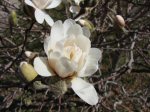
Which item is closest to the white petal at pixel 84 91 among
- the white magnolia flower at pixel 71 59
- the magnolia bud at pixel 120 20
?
the white magnolia flower at pixel 71 59

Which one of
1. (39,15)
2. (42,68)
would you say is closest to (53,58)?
(42,68)

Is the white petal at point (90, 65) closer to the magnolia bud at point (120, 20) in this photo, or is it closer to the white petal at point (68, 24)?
the white petal at point (68, 24)

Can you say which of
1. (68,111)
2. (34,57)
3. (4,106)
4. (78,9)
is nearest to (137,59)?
(68,111)

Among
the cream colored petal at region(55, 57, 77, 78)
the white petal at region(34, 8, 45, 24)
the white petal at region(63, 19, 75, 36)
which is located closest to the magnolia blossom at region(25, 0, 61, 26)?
the white petal at region(34, 8, 45, 24)

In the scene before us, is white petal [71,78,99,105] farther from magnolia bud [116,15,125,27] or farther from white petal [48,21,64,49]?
magnolia bud [116,15,125,27]

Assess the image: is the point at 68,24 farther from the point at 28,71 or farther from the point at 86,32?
the point at 28,71

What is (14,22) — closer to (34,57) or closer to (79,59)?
(34,57)
